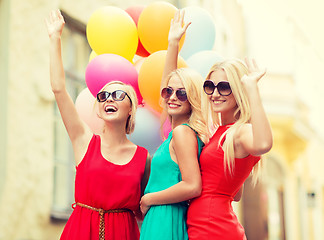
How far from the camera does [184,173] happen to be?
2879mm

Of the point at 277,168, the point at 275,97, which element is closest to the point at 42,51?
the point at 275,97

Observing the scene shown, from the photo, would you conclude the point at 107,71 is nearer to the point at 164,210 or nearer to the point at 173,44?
the point at 173,44

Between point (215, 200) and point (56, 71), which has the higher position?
point (56, 71)

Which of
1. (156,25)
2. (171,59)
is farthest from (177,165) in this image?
(156,25)

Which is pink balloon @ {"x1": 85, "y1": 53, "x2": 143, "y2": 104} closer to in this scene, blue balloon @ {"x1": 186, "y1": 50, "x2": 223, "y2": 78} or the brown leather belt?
blue balloon @ {"x1": 186, "y1": 50, "x2": 223, "y2": 78}

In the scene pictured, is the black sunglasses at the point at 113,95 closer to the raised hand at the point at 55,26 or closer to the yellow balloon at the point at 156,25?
the raised hand at the point at 55,26

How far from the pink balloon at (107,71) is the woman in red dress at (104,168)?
0.42 meters

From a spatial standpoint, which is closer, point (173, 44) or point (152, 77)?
point (173, 44)

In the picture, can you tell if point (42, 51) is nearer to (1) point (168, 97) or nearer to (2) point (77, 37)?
(2) point (77, 37)

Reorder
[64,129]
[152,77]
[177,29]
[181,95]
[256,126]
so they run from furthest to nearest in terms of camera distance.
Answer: [64,129] < [152,77] < [177,29] < [181,95] < [256,126]

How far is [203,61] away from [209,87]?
1.09 metres

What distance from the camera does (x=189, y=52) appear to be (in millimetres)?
4473

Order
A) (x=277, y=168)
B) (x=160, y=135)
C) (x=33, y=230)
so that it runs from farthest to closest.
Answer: (x=277, y=168)
(x=33, y=230)
(x=160, y=135)

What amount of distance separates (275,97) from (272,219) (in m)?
5.45
